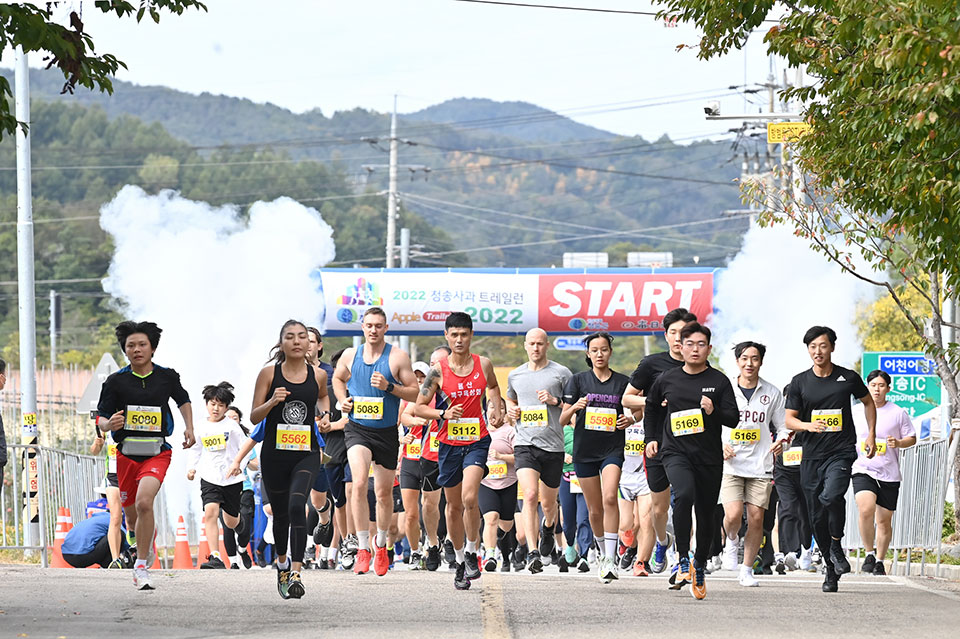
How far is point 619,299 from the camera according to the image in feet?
101

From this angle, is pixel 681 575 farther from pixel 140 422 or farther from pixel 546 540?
pixel 140 422

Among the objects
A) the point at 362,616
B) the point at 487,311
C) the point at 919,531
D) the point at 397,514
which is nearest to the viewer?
the point at 362,616

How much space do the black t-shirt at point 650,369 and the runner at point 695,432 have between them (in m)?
0.70

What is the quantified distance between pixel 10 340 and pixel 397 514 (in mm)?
73601

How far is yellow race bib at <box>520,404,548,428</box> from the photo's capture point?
14.6 metres

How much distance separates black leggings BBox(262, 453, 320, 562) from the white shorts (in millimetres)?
5036

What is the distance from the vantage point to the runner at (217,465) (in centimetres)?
1781

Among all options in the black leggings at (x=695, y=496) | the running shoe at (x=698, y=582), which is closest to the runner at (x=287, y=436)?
the black leggings at (x=695, y=496)

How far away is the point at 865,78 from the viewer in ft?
36.7

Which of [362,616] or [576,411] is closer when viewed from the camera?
[362,616]

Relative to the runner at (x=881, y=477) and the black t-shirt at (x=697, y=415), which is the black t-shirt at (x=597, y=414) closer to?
the black t-shirt at (x=697, y=415)

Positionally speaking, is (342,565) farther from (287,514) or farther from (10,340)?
(10,340)

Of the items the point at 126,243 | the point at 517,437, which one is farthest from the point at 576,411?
the point at 126,243

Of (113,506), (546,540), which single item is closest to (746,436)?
(546,540)
